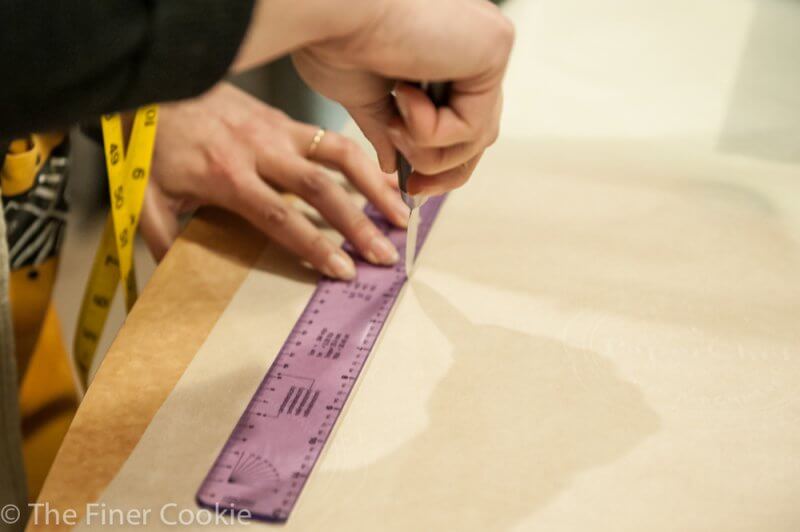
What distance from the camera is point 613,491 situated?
27.6 inches

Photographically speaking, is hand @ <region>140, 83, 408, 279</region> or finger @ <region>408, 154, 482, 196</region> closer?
finger @ <region>408, 154, 482, 196</region>

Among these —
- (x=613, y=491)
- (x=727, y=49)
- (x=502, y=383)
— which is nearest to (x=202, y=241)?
(x=502, y=383)

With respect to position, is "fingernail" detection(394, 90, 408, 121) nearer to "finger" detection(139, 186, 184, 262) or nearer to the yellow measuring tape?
the yellow measuring tape

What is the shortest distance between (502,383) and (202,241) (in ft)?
1.24

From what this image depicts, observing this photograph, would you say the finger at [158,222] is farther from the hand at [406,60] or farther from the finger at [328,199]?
the hand at [406,60]

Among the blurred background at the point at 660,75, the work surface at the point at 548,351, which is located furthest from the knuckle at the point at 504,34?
the blurred background at the point at 660,75

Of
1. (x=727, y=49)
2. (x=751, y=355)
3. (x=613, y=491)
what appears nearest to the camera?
(x=613, y=491)

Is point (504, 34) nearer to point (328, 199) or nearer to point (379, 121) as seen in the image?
point (379, 121)

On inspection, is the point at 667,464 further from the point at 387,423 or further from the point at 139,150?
the point at 139,150

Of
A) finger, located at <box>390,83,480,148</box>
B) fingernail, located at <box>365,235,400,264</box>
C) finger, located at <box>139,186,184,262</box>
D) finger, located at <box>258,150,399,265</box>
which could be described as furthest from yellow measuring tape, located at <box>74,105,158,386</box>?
finger, located at <box>390,83,480,148</box>

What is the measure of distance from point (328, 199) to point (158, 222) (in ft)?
0.71

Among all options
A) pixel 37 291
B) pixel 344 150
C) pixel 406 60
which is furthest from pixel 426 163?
pixel 37 291

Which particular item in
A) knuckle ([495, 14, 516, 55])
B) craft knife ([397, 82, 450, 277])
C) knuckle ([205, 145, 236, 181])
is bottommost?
knuckle ([205, 145, 236, 181])

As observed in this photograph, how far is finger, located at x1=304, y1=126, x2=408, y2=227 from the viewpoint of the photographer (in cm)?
101
